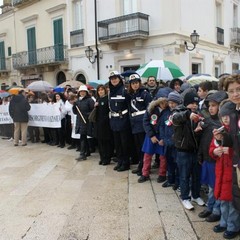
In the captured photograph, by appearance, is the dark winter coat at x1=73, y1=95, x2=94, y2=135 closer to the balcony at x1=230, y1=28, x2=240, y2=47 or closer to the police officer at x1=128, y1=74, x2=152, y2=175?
the police officer at x1=128, y1=74, x2=152, y2=175

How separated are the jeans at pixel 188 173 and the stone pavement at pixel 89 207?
256 millimetres

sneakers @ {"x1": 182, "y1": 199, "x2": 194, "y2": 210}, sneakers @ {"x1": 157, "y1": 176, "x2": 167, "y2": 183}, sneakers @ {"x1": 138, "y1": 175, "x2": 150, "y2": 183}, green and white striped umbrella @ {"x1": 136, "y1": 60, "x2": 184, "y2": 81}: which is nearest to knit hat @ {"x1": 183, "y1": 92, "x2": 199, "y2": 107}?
sneakers @ {"x1": 182, "y1": 199, "x2": 194, "y2": 210}

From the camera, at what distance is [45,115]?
9914mm

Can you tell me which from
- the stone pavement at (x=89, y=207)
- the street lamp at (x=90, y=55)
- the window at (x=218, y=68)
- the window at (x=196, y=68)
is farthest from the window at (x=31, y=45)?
the stone pavement at (x=89, y=207)

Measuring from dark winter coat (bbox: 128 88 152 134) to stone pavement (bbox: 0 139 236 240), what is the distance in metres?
0.92

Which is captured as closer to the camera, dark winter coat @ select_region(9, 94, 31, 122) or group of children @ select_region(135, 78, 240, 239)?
group of children @ select_region(135, 78, 240, 239)

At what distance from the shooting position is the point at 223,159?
3.55 meters

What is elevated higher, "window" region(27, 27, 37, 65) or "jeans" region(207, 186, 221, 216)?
"window" region(27, 27, 37, 65)

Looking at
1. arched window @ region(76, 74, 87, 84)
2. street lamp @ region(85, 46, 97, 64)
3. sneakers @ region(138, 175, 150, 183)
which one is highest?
street lamp @ region(85, 46, 97, 64)

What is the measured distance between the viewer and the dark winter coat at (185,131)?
172 inches

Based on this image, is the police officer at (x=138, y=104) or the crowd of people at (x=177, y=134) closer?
the crowd of people at (x=177, y=134)

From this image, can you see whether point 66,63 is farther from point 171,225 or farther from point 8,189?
point 171,225

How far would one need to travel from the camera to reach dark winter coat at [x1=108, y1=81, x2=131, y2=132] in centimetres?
643

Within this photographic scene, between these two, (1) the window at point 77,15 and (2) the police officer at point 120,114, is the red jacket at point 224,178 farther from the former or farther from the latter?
(1) the window at point 77,15
